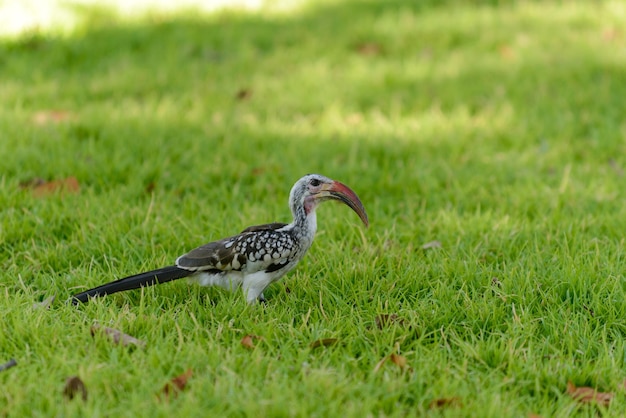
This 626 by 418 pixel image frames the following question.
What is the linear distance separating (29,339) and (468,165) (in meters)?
3.62

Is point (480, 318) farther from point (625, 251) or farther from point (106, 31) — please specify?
point (106, 31)

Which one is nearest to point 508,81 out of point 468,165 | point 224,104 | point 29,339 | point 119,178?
point 468,165

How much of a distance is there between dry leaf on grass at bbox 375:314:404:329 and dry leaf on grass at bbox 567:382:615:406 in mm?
806

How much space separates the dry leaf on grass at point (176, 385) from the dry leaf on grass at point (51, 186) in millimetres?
2346

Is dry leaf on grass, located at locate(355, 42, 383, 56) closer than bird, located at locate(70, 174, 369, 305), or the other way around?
bird, located at locate(70, 174, 369, 305)

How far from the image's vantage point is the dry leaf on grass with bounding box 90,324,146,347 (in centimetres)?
337

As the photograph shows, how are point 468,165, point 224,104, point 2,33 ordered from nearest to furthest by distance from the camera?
point 468,165
point 224,104
point 2,33

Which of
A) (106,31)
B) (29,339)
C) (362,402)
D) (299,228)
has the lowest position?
(362,402)

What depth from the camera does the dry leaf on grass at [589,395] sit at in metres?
3.11

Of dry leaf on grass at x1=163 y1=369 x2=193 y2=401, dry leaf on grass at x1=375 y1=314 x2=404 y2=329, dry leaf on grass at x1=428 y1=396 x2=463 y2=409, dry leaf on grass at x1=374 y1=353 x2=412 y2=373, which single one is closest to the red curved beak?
dry leaf on grass at x1=375 y1=314 x2=404 y2=329

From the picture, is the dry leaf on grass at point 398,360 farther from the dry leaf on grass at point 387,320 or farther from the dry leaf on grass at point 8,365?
the dry leaf on grass at point 8,365

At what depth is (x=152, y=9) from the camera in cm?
897

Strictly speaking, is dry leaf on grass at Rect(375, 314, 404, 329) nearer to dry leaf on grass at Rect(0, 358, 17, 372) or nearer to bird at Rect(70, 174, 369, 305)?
bird at Rect(70, 174, 369, 305)

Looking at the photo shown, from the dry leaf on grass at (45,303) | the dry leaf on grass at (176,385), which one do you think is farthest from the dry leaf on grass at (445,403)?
the dry leaf on grass at (45,303)
